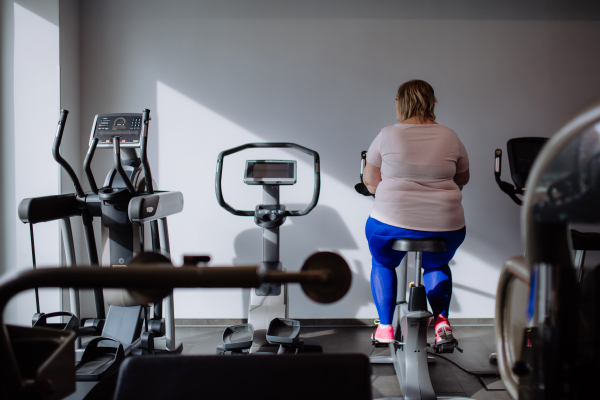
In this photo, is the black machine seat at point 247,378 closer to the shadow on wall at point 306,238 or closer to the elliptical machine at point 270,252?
the elliptical machine at point 270,252

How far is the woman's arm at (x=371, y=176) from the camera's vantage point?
7.10ft

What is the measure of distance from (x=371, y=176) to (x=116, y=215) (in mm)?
1395

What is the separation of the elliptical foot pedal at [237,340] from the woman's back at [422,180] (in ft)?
3.53

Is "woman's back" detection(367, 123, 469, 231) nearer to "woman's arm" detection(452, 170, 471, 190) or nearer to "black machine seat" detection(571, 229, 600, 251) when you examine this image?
"woman's arm" detection(452, 170, 471, 190)

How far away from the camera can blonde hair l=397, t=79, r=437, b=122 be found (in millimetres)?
2031

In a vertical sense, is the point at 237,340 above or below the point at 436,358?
above

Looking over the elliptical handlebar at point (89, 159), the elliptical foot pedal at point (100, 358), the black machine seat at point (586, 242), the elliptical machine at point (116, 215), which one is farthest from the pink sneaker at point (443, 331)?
the elliptical handlebar at point (89, 159)

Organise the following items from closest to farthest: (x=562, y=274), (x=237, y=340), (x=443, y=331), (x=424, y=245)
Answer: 1. (x=562, y=274)
2. (x=424, y=245)
3. (x=443, y=331)
4. (x=237, y=340)

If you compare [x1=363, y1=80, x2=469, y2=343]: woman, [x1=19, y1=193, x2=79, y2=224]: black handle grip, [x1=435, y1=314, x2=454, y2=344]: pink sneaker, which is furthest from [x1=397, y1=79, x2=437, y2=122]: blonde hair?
[x1=19, y1=193, x2=79, y2=224]: black handle grip

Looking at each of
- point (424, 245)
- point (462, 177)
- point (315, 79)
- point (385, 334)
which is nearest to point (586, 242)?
point (462, 177)

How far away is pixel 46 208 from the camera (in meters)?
2.06

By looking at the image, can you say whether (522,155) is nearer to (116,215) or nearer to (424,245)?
(424,245)

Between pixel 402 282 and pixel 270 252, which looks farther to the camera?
pixel 402 282

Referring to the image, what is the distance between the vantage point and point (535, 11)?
2951 mm
